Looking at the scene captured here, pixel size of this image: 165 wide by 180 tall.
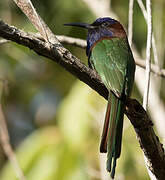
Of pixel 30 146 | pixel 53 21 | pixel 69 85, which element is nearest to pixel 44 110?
pixel 69 85

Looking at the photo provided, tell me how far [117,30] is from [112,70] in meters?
0.52

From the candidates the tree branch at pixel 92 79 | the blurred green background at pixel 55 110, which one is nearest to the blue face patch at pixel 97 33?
the blurred green background at pixel 55 110

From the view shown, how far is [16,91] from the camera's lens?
5.23 meters

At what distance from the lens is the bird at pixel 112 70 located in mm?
2410

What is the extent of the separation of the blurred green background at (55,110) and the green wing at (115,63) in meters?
0.41

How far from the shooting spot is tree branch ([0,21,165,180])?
208 centimetres

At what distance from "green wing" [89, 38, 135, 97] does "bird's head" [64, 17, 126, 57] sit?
73 mm

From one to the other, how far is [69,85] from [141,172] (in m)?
1.55

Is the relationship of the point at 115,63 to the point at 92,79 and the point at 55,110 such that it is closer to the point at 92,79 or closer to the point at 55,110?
the point at 92,79

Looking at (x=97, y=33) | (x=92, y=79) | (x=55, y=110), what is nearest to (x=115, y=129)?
(x=92, y=79)

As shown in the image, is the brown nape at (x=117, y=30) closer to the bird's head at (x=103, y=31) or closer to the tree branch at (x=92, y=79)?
the bird's head at (x=103, y=31)

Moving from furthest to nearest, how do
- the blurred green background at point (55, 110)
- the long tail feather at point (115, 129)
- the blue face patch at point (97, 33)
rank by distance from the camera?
the blurred green background at point (55, 110)
the blue face patch at point (97, 33)
the long tail feather at point (115, 129)

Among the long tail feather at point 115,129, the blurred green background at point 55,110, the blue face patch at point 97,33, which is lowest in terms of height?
the blurred green background at point 55,110

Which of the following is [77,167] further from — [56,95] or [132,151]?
[56,95]
